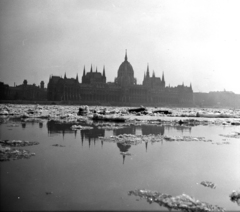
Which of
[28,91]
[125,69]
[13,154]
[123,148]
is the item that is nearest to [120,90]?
[125,69]

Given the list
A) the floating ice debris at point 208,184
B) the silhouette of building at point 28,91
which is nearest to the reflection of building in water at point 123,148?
the floating ice debris at point 208,184

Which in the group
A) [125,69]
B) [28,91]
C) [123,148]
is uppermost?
[125,69]

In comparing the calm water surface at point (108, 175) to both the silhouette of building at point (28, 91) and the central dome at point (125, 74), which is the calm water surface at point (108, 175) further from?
the central dome at point (125, 74)

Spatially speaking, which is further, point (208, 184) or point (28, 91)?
point (28, 91)

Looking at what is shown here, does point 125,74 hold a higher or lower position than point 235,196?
higher

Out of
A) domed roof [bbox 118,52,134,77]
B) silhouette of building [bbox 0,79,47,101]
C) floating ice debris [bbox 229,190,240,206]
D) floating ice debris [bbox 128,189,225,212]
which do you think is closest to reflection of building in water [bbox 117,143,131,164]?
floating ice debris [bbox 128,189,225,212]

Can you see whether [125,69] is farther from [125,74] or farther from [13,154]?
[13,154]
